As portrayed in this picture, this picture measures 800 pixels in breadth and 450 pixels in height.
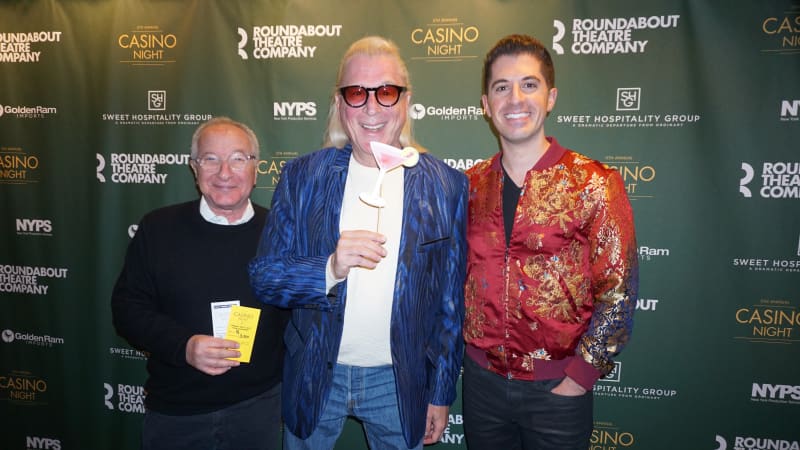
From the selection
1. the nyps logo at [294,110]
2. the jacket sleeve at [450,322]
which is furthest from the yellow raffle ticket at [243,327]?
the nyps logo at [294,110]

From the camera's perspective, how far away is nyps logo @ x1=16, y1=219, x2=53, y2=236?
302 centimetres

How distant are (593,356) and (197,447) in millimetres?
1609

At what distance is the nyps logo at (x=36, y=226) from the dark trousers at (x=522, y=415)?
3217 mm

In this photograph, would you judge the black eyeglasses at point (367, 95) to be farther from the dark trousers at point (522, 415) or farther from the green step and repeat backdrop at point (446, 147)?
the green step and repeat backdrop at point (446, 147)

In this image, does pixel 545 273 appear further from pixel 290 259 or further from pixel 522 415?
pixel 290 259

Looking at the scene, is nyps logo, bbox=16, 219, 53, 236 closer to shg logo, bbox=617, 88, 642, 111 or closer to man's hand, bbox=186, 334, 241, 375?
man's hand, bbox=186, 334, 241, 375

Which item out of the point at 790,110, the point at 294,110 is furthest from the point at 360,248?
the point at 790,110

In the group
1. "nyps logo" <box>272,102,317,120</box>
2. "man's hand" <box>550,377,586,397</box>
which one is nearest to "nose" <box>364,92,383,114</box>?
"man's hand" <box>550,377,586,397</box>

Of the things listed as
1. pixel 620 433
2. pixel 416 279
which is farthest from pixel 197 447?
pixel 620 433

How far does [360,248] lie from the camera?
1.22 meters

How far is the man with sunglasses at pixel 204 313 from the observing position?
166cm

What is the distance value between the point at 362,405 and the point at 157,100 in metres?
2.61

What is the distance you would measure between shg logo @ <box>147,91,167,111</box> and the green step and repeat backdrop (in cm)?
2

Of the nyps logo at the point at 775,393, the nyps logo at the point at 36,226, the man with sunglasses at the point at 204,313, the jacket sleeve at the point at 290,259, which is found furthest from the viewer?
the nyps logo at the point at 36,226
